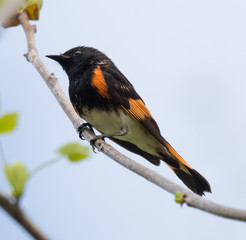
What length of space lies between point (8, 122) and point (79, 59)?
3824 millimetres

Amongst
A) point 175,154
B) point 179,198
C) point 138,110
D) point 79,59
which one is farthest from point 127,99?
point 179,198

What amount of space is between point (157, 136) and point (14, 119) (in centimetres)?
322

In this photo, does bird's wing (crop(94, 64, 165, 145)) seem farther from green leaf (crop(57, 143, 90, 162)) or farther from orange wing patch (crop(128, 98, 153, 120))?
green leaf (crop(57, 143, 90, 162))

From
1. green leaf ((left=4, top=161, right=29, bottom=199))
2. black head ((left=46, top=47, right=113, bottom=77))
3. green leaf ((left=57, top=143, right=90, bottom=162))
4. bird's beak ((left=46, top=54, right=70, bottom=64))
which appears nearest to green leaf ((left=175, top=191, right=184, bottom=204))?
green leaf ((left=57, top=143, right=90, bottom=162))

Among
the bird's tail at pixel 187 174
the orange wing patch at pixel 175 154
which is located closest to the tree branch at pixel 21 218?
the bird's tail at pixel 187 174

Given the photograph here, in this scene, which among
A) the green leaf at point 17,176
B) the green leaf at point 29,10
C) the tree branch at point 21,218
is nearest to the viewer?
the tree branch at point 21,218

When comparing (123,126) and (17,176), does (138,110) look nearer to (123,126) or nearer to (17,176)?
(123,126)

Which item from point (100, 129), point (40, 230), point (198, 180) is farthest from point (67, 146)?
point (100, 129)

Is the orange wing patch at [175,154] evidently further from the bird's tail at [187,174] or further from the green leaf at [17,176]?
the green leaf at [17,176]

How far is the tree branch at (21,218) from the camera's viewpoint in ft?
2.04

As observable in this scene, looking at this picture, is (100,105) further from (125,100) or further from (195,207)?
(195,207)

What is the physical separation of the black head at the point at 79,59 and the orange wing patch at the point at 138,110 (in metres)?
0.71

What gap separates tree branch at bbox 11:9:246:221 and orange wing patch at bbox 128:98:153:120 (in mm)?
713

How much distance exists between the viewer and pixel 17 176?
992 mm
